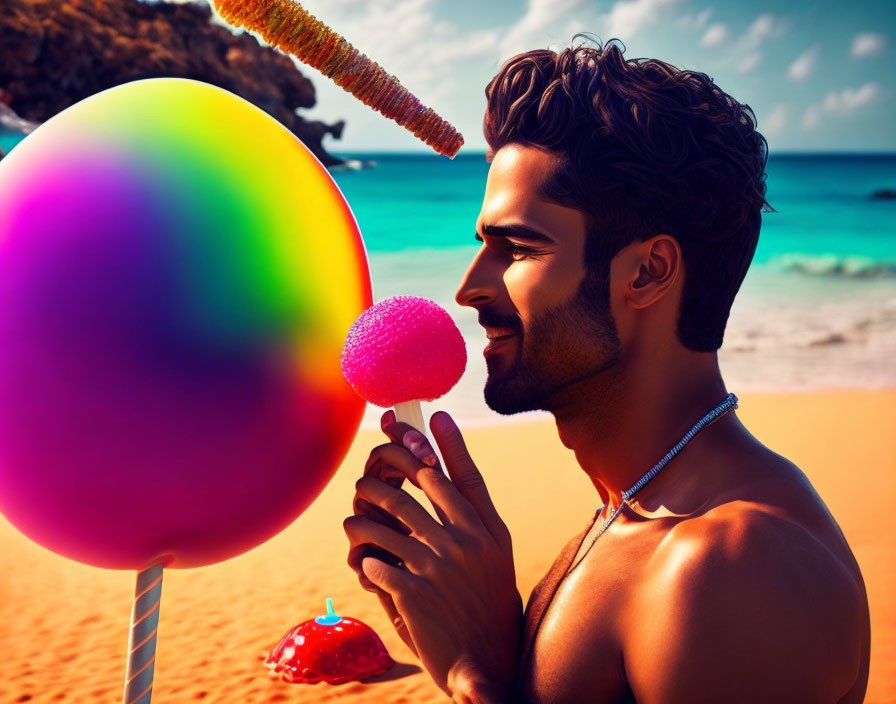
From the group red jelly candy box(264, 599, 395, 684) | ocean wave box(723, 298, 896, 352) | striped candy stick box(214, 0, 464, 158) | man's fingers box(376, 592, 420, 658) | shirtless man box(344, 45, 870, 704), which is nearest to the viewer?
shirtless man box(344, 45, 870, 704)

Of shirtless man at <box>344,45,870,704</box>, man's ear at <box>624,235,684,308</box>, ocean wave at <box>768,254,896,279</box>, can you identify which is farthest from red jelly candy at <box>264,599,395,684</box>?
ocean wave at <box>768,254,896,279</box>

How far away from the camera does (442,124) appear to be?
6.49 ft

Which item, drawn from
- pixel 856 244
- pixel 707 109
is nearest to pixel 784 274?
pixel 856 244

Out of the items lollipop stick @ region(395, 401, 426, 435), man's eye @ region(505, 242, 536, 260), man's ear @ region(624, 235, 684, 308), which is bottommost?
lollipop stick @ region(395, 401, 426, 435)

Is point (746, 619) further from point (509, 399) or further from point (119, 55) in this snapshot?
point (119, 55)

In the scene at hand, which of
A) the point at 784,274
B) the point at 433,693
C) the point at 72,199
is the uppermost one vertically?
the point at 784,274

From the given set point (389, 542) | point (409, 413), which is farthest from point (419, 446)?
point (389, 542)

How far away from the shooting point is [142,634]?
1.78 metres

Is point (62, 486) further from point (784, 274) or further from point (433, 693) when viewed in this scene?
point (784, 274)

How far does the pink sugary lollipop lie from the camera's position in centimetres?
158

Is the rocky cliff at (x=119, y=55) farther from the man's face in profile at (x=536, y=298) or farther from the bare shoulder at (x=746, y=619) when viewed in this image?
the bare shoulder at (x=746, y=619)

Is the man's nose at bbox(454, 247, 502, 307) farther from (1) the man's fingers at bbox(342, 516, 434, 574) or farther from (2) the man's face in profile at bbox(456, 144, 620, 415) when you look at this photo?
(1) the man's fingers at bbox(342, 516, 434, 574)

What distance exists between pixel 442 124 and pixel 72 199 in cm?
79

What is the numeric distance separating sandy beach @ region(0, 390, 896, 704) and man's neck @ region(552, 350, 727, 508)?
2.68 metres
